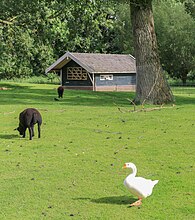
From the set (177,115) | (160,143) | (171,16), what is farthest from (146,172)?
(171,16)

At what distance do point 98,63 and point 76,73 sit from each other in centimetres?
284

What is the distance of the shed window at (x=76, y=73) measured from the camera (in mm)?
51781

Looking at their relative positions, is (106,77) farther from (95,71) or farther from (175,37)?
(175,37)

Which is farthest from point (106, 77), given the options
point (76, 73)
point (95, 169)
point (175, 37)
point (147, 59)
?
point (95, 169)

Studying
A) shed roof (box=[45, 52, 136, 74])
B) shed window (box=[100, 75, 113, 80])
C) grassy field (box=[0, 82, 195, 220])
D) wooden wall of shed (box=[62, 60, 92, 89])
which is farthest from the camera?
wooden wall of shed (box=[62, 60, 92, 89])

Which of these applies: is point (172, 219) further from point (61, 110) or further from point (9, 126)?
point (61, 110)

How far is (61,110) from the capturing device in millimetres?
23203

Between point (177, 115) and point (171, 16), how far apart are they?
50.8 m

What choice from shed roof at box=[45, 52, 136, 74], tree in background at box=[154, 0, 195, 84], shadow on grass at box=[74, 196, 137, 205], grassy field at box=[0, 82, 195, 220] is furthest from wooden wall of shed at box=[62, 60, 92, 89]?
shadow on grass at box=[74, 196, 137, 205]

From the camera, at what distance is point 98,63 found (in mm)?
51812

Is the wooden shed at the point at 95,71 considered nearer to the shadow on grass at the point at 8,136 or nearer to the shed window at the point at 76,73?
the shed window at the point at 76,73

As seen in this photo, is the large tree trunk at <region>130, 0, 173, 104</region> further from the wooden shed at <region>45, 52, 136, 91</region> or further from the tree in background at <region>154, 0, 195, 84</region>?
the tree in background at <region>154, 0, 195, 84</region>

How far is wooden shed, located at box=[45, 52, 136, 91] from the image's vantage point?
50.7 metres

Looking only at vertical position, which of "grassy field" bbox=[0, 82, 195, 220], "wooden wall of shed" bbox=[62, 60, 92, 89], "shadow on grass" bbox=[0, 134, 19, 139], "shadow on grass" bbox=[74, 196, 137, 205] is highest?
"wooden wall of shed" bbox=[62, 60, 92, 89]
